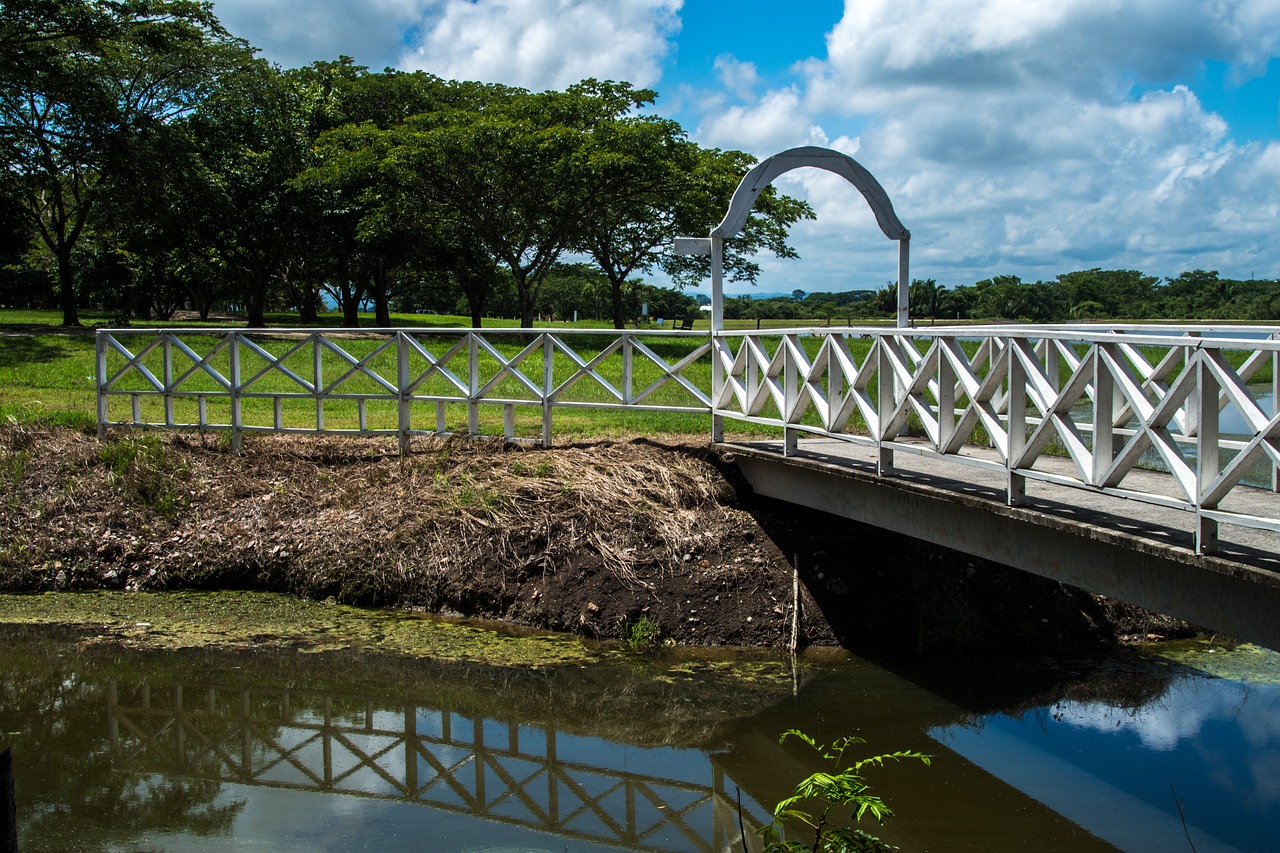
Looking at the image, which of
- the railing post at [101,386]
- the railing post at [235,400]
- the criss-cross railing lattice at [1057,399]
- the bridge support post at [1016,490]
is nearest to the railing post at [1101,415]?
the criss-cross railing lattice at [1057,399]

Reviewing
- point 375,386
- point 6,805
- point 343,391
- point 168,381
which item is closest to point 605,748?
point 6,805

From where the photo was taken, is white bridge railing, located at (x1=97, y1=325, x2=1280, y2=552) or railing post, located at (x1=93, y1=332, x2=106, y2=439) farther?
railing post, located at (x1=93, y1=332, x2=106, y2=439)

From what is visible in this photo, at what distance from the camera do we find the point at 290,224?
3403 centimetres

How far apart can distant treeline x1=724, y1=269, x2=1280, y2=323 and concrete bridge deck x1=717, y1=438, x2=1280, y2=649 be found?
12711 millimetres

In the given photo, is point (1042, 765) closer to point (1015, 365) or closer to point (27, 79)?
point (1015, 365)

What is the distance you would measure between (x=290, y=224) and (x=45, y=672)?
27140mm

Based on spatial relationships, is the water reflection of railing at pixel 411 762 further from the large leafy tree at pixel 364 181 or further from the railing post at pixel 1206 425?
the large leafy tree at pixel 364 181

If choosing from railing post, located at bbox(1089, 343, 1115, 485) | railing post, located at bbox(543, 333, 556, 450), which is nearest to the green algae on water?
railing post, located at bbox(543, 333, 556, 450)

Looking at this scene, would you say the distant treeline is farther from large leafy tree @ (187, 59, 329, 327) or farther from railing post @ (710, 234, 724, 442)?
large leafy tree @ (187, 59, 329, 327)

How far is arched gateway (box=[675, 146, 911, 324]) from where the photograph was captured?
35.7ft

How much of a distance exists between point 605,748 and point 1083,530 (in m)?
3.61

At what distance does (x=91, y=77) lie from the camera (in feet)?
96.1

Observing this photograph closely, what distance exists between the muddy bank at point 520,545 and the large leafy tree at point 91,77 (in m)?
16.6

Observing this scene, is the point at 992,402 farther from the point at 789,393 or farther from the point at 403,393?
the point at 403,393
